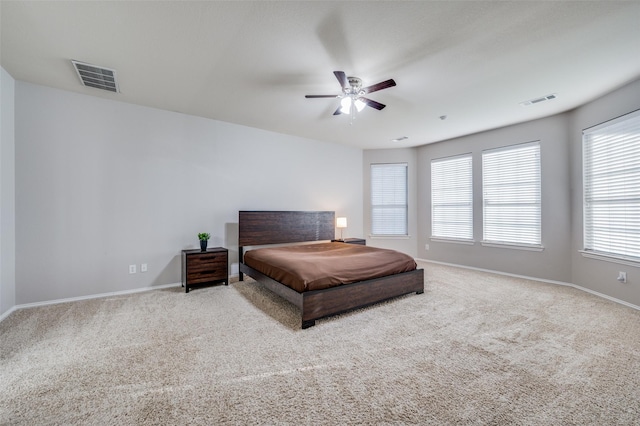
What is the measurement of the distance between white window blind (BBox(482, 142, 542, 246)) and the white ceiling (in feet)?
3.57

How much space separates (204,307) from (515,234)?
205 inches

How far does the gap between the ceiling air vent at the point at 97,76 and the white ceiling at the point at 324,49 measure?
0.10 metres

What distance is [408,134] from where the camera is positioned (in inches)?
202

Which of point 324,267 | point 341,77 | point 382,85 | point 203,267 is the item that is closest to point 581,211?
point 382,85

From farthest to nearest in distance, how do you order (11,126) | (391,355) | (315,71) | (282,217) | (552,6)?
1. (282,217)
2. (11,126)
3. (315,71)
4. (391,355)
5. (552,6)

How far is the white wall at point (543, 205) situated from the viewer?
411 cm

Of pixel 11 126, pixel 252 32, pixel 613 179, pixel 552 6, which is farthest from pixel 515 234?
pixel 11 126

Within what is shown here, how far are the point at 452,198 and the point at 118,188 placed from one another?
19.7 ft

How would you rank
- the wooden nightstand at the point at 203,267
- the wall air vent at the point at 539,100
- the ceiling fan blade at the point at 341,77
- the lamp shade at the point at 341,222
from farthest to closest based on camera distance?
the lamp shade at the point at 341,222, the wooden nightstand at the point at 203,267, the wall air vent at the point at 539,100, the ceiling fan blade at the point at 341,77

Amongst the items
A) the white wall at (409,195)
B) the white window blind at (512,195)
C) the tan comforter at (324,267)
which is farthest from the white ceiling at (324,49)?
the white wall at (409,195)

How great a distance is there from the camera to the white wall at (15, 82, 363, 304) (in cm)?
317

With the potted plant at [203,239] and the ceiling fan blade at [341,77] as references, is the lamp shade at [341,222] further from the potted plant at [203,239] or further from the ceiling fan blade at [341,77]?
the ceiling fan blade at [341,77]

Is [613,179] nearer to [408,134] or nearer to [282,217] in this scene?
[408,134]

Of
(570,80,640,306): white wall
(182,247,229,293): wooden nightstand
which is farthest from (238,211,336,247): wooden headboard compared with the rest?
(570,80,640,306): white wall
